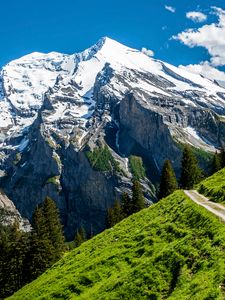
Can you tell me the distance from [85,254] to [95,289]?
1516 cm

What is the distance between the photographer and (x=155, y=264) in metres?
32.5

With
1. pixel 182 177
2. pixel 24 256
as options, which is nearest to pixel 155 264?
A: pixel 24 256

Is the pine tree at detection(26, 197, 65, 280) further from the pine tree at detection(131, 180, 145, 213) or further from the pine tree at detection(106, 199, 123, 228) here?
the pine tree at detection(106, 199, 123, 228)

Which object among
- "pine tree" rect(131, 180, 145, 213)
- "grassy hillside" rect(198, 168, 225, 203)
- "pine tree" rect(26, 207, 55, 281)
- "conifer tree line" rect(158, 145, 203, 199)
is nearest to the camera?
"grassy hillside" rect(198, 168, 225, 203)

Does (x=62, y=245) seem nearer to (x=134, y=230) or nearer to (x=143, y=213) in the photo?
(x=143, y=213)

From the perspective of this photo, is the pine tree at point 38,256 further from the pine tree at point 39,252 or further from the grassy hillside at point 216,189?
the grassy hillside at point 216,189

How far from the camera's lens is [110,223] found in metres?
127

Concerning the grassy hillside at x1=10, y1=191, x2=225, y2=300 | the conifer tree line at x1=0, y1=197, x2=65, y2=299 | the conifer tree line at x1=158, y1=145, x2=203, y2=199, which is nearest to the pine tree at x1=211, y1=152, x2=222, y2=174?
the conifer tree line at x1=158, y1=145, x2=203, y2=199

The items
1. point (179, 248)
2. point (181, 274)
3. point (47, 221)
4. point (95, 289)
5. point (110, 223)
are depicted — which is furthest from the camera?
point (110, 223)

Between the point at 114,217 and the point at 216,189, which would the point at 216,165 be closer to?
the point at 114,217

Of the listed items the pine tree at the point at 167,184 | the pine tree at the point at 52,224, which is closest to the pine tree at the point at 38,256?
the pine tree at the point at 52,224

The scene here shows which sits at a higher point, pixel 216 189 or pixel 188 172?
pixel 188 172

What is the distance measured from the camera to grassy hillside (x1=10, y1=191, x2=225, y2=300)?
27.1 meters

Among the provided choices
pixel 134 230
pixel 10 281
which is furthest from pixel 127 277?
pixel 10 281
